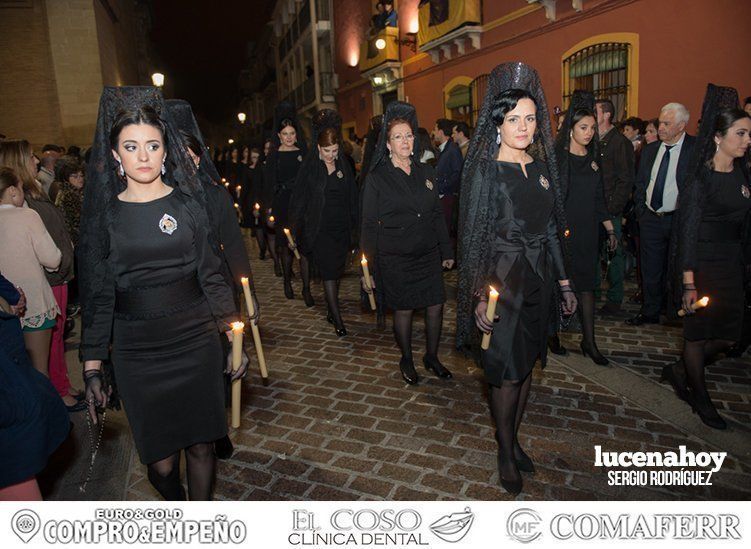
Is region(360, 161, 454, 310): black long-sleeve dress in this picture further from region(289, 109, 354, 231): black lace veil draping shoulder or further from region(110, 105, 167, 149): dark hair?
region(110, 105, 167, 149): dark hair

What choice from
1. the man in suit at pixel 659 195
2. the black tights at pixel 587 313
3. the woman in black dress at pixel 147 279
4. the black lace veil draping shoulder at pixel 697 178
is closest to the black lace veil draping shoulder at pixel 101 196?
the woman in black dress at pixel 147 279

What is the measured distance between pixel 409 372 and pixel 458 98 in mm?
12576

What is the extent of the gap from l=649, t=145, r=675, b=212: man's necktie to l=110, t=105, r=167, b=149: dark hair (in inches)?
211

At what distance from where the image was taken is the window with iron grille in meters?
10.2

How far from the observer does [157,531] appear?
2.54 metres

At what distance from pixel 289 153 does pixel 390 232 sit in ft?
11.4

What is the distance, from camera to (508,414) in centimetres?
331

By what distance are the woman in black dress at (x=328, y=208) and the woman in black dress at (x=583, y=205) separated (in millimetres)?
2577

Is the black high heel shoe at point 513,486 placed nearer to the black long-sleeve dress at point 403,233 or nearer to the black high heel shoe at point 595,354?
the black long-sleeve dress at point 403,233

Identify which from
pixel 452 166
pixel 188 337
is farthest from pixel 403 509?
pixel 452 166

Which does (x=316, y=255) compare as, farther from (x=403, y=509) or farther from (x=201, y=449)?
(x=403, y=509)

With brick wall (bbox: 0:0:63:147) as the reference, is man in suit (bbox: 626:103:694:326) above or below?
below

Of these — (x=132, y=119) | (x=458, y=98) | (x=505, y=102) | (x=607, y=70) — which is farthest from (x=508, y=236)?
(x=458, y=98)

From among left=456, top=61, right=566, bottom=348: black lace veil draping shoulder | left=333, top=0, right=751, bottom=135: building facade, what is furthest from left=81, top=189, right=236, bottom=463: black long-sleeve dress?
left=333, top=0, right=751, bottom=135: building facade
